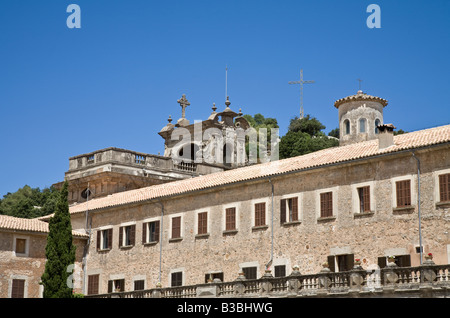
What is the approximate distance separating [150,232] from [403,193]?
54.2ft

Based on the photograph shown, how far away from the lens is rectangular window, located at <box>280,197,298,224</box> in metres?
38.2

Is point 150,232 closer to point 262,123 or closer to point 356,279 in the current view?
point 356,279

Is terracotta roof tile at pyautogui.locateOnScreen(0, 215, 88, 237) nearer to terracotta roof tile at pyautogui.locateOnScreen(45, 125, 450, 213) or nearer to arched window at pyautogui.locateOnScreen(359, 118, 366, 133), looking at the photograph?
terracotta roof tile at pyautogui.locateOnScreen(45, 125, 450, 213)

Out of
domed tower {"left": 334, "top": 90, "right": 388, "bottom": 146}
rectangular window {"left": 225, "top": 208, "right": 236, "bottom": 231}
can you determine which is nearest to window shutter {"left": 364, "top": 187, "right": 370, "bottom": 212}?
rectangular window {"left": 225, "top": 208, "right": 236, "bottom": 231}

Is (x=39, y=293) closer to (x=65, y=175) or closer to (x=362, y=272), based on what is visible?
(x=65, y=175)

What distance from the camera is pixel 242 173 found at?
4294 centimetres

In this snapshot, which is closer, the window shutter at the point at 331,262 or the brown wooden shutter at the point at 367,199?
the brown wooden shutter at the point at 367,199

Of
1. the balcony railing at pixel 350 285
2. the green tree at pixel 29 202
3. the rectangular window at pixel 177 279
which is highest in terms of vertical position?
the green tree at pixel 29 202

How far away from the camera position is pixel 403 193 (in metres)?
34.4

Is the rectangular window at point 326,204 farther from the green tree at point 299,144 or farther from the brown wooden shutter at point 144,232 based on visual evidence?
the green tree at point 299,144

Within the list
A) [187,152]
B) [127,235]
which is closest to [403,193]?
[127,235]

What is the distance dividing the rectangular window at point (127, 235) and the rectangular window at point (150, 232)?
975 mm

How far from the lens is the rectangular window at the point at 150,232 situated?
147 ft

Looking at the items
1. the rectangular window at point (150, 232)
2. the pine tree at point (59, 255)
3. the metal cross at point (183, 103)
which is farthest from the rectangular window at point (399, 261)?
the metal cross at point (183, 103)
